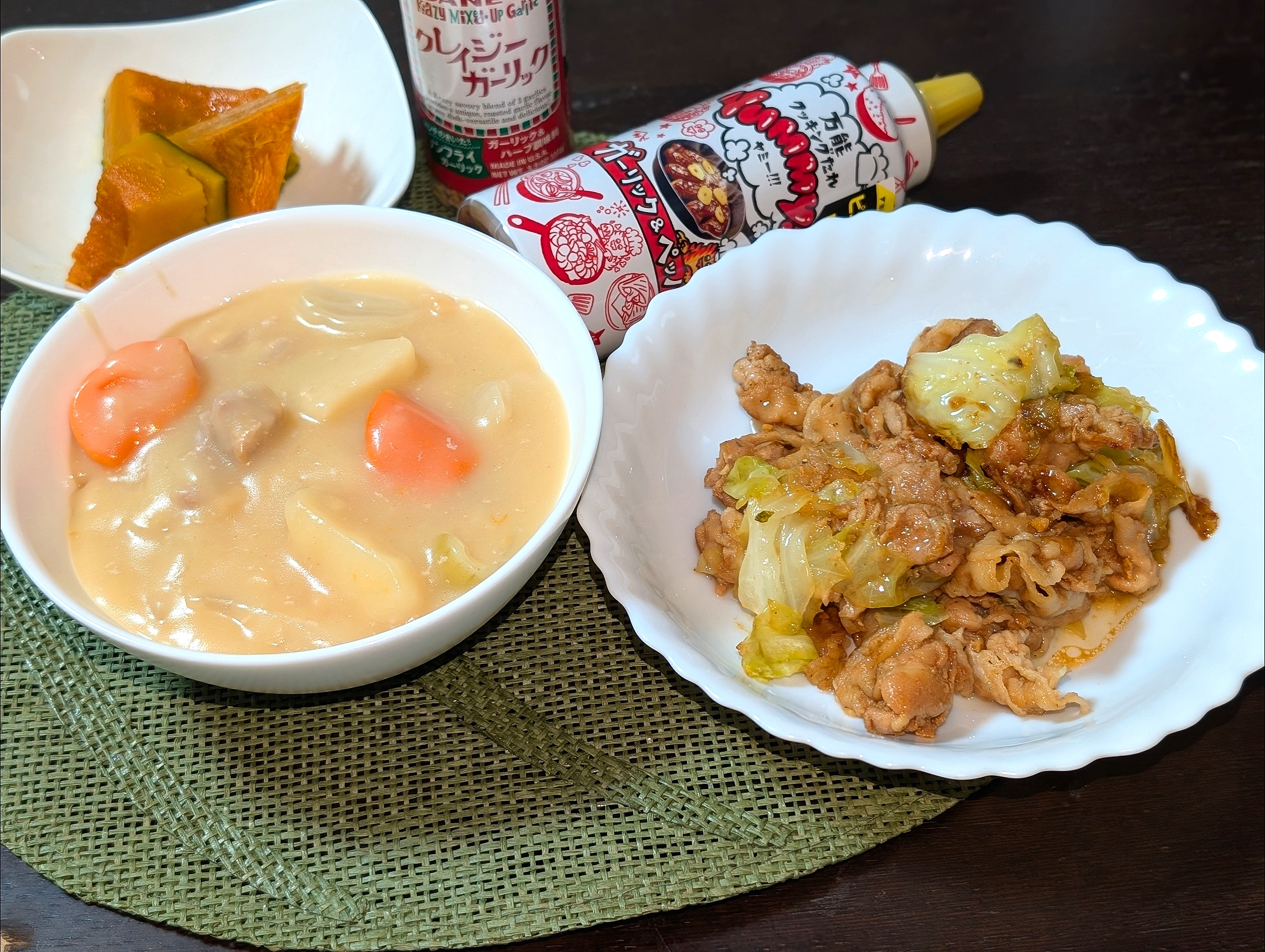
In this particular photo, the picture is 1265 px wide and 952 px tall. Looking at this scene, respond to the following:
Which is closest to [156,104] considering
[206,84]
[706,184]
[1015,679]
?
[206,84]

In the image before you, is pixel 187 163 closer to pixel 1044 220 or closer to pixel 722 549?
pixel 722 549

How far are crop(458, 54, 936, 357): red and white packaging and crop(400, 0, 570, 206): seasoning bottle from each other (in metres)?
0.15

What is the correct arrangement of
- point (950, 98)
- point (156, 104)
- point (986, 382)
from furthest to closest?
point (950, 98)
point (156, 104)
point (986, 382)

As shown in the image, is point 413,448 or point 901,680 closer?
point 901,680

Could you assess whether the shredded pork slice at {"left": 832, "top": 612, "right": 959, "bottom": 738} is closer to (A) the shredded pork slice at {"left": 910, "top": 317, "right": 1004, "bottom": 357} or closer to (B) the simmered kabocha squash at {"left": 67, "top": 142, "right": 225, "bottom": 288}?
(A) the shredded pork slice at {"left": 910, "top": 317, "right": 1004, "bottom": 357}

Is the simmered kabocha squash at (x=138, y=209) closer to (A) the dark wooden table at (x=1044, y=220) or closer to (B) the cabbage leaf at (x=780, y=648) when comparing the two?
(A) the dark wooden table at (x=1044, y=220)

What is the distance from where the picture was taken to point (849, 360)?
2.23 metres

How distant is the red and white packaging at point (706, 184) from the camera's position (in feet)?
7.07

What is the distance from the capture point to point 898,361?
2195 millimetres

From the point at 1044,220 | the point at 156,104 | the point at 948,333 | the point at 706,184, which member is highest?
the point at 156,104

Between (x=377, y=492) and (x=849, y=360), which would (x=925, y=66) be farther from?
(x=377, y=492)

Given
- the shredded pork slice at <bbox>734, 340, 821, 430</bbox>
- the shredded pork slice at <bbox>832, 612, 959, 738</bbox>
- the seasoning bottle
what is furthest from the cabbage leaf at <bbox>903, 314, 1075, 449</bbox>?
the seasoning bottle

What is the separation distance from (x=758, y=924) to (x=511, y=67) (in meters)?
1.77

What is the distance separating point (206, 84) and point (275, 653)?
170cm
